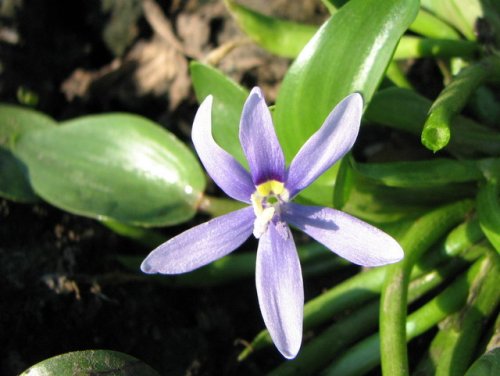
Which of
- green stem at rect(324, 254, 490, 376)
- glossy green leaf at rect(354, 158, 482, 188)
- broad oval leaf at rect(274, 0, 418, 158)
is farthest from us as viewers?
green stem at rect(324, 254, 490, 376)

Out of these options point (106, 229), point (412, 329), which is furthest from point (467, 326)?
point (106, 229)

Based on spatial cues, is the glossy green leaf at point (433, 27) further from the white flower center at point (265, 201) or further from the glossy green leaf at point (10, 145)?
the glossy green leaf at point (10, 145)

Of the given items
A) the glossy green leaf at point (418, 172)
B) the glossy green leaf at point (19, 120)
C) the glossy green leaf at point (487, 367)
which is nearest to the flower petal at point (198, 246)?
the glossy green leaf at point (418, 172)

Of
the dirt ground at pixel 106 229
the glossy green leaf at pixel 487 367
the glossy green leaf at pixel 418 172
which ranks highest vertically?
the glossy green leaf at pixel 418 172

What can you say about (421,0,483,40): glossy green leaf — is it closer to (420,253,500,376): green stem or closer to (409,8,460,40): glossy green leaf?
(409,8,460,40): glossy green leaf

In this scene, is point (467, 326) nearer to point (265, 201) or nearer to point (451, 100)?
point (451, 100)

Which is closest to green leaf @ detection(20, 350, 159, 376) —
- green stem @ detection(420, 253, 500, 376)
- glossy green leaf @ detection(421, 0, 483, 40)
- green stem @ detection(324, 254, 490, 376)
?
green stem @ detection(324, 254, 490, 376)
